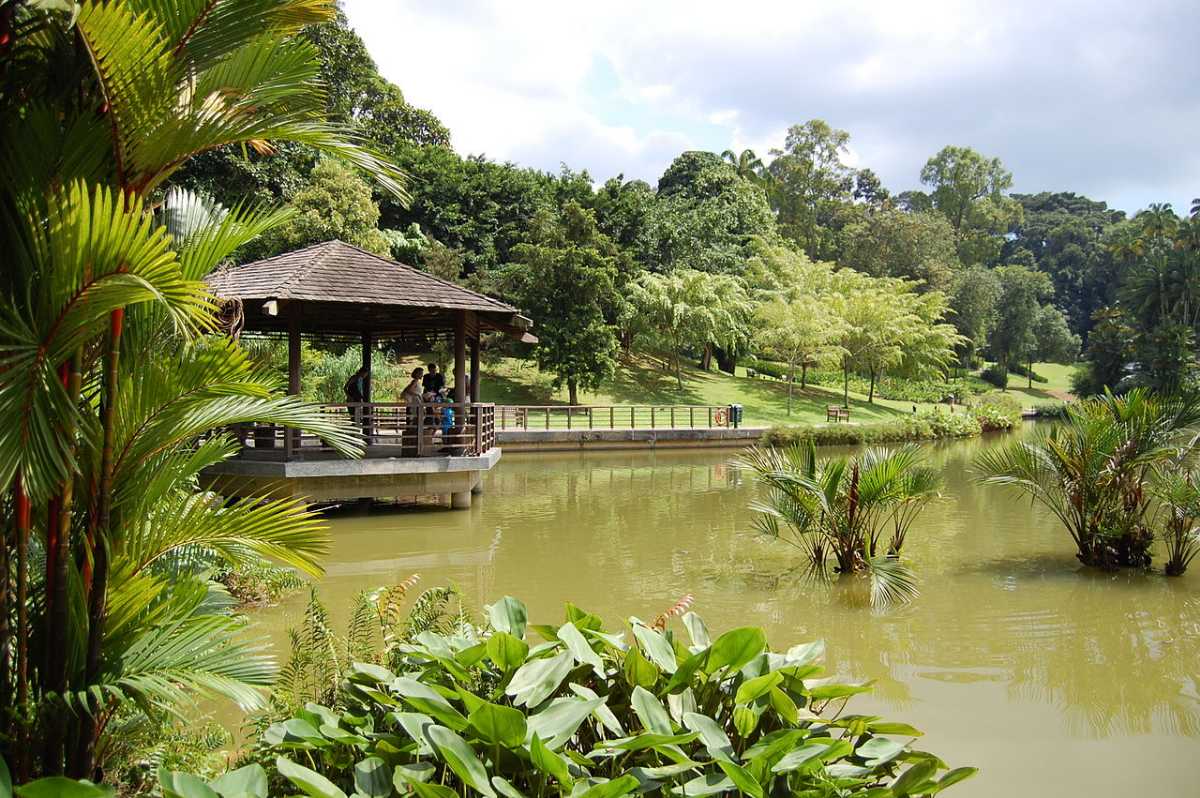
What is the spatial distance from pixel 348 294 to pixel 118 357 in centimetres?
999

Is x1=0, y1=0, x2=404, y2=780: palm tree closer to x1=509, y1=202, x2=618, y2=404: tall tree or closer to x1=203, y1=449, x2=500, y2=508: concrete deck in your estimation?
x1=203, y1=449, x2=500, y2=508: concrete deck

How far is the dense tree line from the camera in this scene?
97.5 feet

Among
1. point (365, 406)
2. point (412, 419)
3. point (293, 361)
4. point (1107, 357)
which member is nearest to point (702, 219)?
point (1107, 357)

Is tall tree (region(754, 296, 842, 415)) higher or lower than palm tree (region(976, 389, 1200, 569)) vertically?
higher

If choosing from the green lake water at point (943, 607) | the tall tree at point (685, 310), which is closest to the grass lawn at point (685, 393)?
the tall tree at point (685, 310)

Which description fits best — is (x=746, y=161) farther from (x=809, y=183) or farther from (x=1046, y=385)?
(x=1046, y=385)

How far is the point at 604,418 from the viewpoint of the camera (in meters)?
29.9

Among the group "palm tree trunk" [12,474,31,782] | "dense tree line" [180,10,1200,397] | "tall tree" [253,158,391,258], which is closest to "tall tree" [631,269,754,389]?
"dense tree line" [180,10,1200,397]

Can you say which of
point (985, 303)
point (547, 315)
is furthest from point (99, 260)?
point (985, 303)

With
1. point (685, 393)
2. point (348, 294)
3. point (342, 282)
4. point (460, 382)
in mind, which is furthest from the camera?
point (685, 393)

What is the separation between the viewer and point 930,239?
52.6 m

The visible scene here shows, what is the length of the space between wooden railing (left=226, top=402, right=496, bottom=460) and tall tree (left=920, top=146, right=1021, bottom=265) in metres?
62.6

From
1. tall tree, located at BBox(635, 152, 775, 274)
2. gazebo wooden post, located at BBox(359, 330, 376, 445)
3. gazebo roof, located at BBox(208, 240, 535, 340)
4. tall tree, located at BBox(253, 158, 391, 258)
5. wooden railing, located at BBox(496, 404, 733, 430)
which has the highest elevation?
tall tree, located at BBox(635, 152, 775, 274)

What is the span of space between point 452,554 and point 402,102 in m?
34.2
